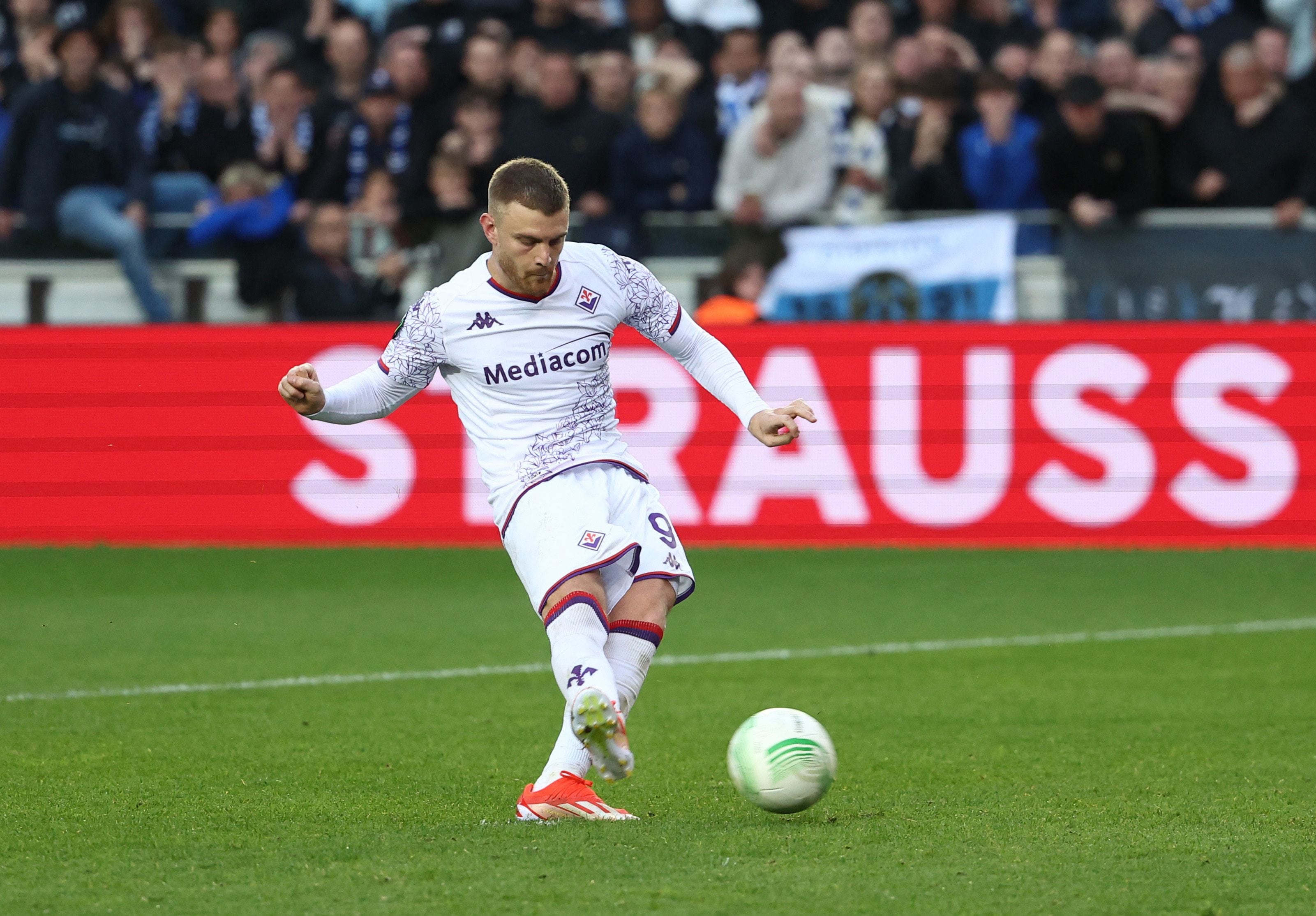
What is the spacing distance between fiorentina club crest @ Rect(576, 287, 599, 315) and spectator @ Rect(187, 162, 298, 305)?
26.8ft

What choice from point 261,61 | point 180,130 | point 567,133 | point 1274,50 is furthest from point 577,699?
point 261,61

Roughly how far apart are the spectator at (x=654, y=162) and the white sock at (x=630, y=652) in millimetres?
8572

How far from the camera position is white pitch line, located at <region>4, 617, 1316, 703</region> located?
806cm

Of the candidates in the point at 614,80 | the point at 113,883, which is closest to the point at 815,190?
the point at 614,80

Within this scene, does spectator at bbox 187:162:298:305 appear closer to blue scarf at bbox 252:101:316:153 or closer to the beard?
blue scarf at bbox 252:101:316:153

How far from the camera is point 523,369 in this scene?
555 centimetres

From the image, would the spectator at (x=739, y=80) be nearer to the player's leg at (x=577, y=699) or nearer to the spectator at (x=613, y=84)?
the spectator at (x=613, y=84)

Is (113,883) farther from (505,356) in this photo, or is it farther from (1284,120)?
(1284,120)

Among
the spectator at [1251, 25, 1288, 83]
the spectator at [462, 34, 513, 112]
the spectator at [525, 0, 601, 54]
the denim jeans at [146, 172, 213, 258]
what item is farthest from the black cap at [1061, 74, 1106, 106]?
the denim jeans at [146, 172, 213, 258]

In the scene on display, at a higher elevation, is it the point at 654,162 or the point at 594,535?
the point at 594,535

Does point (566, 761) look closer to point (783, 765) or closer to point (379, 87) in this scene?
point (783, 765)

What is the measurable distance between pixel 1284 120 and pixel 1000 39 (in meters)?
2.61

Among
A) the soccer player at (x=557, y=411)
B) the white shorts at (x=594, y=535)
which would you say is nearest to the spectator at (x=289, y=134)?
the soccer player at (x=557, y=411)

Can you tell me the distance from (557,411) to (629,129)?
8751 mm
